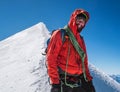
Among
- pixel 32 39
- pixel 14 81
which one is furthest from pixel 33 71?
pixel 32 39

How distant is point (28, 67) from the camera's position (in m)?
22.1

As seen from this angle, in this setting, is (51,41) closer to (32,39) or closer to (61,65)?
(61,65)

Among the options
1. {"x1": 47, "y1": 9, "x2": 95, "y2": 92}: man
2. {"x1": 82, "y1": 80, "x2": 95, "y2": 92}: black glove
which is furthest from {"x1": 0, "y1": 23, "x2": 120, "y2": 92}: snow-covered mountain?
{"x1": 47, "y1": 9, "x2": 95, "y2": 92}: man

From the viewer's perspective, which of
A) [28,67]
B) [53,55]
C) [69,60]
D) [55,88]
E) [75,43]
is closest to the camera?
[55,88]

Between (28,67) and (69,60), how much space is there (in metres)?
17.6

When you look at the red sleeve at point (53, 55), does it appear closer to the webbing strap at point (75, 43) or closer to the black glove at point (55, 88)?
the black glove at point (55, 88)

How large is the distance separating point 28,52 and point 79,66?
71.1ft

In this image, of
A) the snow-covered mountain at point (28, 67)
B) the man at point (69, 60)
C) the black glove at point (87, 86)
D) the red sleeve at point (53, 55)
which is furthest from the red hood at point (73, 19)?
the snow-covered mountain at point (28, 67)

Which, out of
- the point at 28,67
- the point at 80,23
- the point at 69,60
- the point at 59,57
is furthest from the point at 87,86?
the point at 28,67

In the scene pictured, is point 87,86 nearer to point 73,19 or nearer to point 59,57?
point 59,57

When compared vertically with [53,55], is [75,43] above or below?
above

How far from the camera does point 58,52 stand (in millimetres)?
4633

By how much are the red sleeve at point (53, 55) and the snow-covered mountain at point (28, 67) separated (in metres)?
13.4

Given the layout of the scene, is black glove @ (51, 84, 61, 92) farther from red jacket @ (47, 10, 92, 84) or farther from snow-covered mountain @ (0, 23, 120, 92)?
snow-covered mountain @ (0, 23, 120, 92)
